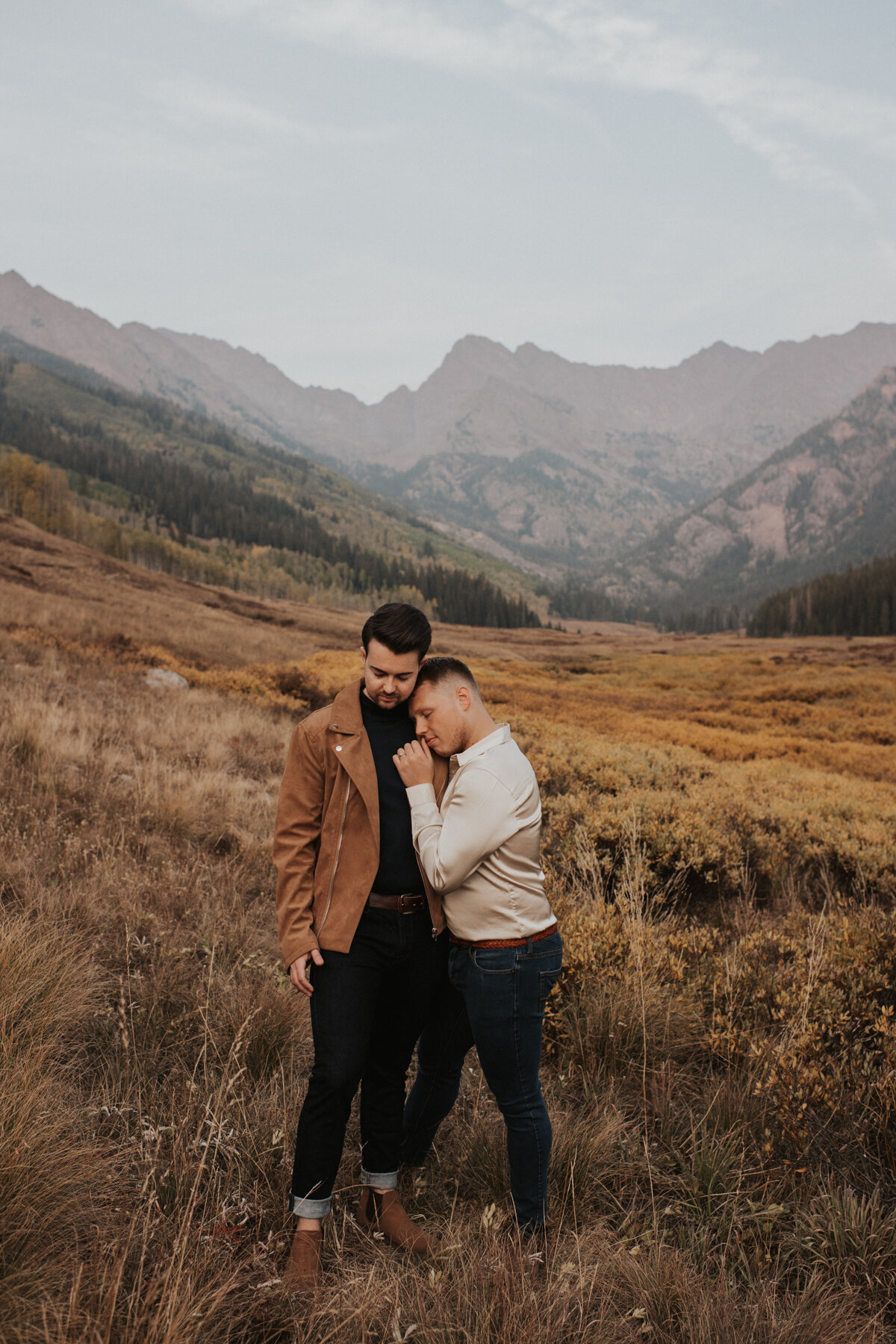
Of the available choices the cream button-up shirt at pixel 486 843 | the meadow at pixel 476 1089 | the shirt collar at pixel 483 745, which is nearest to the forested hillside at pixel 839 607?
the meadow at pixel 476 1089

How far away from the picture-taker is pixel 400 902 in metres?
2.65

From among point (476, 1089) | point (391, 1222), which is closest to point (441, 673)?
point (391, 1222)

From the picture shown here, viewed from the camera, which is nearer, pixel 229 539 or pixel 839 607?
pixel 839 607

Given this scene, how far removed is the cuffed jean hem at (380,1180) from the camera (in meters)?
2.67

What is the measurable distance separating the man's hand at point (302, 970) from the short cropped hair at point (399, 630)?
1.19 metres

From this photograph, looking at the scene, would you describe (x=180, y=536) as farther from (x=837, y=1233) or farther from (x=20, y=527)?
(x=837, y=1233)

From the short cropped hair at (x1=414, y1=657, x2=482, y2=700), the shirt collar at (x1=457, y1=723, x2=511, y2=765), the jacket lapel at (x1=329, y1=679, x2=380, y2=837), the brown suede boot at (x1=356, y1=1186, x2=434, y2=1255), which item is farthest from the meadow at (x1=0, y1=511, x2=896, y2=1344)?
the short cropped hair at (x1=414, y1=657, x2=482, y2=700)

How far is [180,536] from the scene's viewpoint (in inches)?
5502

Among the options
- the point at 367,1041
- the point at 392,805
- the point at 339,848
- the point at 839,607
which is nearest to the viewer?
the point at 367,1041

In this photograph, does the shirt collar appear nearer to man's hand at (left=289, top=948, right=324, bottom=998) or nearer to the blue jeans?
the blue jeans

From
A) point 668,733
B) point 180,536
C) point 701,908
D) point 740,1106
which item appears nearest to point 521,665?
point 668,733

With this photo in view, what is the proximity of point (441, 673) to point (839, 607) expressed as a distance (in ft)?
375

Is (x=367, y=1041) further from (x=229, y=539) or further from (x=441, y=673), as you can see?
(x=229, y=539)

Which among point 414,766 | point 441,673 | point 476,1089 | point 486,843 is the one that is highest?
point 441,673
